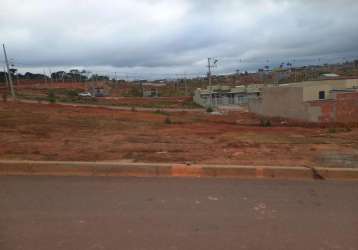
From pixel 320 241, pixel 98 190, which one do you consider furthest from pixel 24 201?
pixel 320 241

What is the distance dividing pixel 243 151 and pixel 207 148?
1.06 metres

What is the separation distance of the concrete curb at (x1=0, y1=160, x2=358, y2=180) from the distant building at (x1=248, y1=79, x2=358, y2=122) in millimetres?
25083

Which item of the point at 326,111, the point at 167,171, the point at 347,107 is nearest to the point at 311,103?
the point at 326,111

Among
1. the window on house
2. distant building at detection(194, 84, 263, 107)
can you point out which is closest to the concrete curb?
the window on house

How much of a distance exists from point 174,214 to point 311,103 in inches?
1151

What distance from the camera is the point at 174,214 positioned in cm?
498

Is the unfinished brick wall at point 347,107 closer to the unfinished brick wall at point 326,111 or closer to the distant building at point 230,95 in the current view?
the unfinished brick wall at point 326,111

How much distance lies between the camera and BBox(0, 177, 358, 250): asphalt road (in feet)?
13.6

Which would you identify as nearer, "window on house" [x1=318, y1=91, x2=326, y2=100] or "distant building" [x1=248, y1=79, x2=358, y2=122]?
"distant building" [x1=248, y1=79, x2=358, y2=122]

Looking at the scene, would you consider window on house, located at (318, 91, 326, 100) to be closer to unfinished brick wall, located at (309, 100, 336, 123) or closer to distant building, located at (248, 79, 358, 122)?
distant building, located at (248, 79, 358, 122)

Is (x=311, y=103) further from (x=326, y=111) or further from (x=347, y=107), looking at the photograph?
(x=347, y=107)

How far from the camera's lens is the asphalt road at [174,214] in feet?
13.6

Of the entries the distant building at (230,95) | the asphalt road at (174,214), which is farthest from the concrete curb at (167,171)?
the distant building at (230,95)

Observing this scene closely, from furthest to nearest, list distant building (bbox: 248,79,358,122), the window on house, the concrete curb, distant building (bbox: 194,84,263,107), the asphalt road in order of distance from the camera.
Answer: distant building (bbox: 194,84,263,107) → the window on house → distant building (bbox: 248,79,358,122) → the concrete curb → the asphalt road
